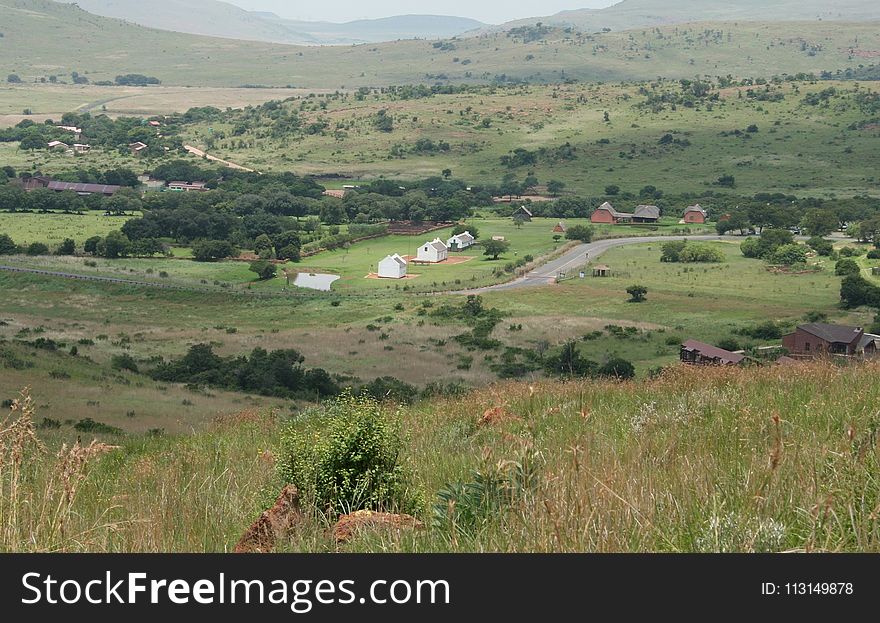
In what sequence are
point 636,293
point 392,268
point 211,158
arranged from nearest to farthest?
point 636,293 < point 392,268 < point 211,158

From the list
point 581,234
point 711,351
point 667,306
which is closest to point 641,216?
point 581,234

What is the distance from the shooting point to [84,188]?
10144 cm

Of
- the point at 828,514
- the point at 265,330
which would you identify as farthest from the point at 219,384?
the point at 828,514

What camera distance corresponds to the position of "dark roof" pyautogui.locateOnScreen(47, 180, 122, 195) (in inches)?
3954

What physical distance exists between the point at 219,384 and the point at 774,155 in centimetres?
10023

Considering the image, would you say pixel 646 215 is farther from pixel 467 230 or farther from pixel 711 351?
pixel 711 351

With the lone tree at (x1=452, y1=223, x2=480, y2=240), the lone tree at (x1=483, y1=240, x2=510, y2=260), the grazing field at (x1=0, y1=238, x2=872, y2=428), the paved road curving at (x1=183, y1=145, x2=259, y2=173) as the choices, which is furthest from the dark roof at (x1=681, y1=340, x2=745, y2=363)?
the paved road curving at (x1=183, y1=145, x2=259, y2=173)

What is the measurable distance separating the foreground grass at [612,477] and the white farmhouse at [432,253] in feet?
211

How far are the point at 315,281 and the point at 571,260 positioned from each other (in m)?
19.4

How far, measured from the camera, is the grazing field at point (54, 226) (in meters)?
76.9

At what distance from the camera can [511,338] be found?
4647 centimetres

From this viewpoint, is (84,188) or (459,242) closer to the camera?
(459,242)

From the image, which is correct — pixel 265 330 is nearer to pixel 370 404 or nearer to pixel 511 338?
pixel 511 338

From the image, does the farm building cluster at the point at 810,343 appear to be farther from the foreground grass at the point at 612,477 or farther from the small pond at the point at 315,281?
the small pond at the point at 315,281
